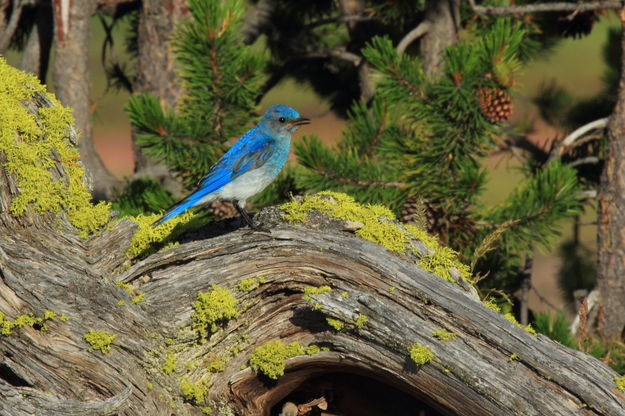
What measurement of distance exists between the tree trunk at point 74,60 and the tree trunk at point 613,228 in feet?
13.1

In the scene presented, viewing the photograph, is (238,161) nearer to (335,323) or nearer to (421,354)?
(335,323)

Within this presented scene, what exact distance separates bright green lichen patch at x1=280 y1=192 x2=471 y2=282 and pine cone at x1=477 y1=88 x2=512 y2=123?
1.08 metres

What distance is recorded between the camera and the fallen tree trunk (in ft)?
13.0

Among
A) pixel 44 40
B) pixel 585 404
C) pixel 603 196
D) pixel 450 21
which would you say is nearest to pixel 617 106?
pixel 603 196

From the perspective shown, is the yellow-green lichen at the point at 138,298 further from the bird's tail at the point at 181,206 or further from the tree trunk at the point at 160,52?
the tree trunk at the point at 160,52

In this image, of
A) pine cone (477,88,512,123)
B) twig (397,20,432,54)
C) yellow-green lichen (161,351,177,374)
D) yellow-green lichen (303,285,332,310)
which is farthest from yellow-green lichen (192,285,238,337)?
twig (397,20,432,54)

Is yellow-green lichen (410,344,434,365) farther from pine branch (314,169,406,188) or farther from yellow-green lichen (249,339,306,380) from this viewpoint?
pine branch (314,169,406,188)

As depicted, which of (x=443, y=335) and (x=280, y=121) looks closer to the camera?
(x=443, y=335)

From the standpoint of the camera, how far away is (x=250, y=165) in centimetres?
520

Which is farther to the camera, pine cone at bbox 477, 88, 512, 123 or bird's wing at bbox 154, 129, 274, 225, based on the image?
pine cone at bbox 477, 88, 512, 123

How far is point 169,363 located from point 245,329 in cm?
47

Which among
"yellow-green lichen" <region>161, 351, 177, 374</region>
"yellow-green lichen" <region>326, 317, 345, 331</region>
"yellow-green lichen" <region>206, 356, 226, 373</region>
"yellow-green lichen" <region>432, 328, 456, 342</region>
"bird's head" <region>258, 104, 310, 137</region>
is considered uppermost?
"bird's head" <region>258, 104, 310, 137</region>

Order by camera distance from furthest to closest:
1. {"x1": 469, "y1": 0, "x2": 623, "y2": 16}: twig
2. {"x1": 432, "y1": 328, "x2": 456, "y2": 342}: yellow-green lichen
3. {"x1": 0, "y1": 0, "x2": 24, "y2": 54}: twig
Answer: {"x1": 0, "y1": 0, "x2": 24, "y2": 54}: twig < {"x1": 469, "y1": 0, "x2": 623, "y2": 16}: twig < {"x1": 432, "y1": 328, "x2": 456, "y2": 342}: yellow-green lichen

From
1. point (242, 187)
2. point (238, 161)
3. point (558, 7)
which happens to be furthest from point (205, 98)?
point (558, 7)
